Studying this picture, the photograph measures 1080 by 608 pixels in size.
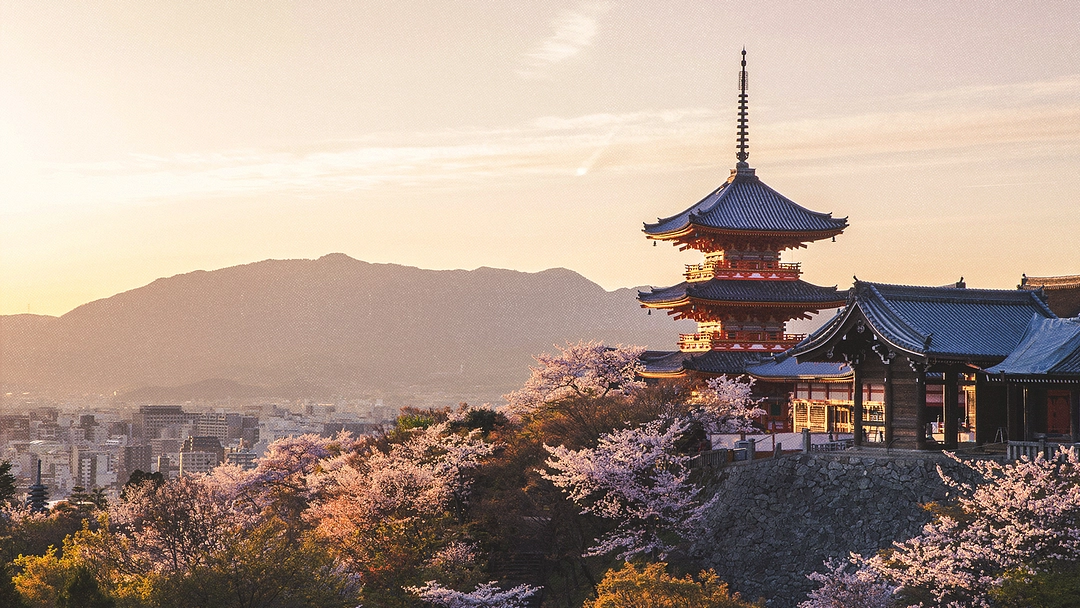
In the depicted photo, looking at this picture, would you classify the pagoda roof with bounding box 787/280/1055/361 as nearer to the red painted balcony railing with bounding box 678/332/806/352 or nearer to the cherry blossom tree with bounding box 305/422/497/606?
the cherry blossom tree with bounding box 305/422/497/606

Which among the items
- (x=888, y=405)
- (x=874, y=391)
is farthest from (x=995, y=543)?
(x=874, y=391)

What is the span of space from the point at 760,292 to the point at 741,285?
3.01ft

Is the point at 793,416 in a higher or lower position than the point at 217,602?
higher

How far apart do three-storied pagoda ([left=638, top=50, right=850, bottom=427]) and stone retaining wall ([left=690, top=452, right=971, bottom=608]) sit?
52.4ft

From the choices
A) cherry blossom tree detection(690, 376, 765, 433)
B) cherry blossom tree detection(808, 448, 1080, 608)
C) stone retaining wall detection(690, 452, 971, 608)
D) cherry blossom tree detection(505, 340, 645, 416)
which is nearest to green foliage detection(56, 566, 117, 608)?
stone retaining wall detection(690, 452, 971, 608)

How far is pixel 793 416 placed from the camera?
49969 mm

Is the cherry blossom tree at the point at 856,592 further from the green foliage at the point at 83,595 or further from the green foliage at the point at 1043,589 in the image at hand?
Answer: the green foliage at the point at 83,595

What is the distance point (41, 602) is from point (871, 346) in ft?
85.6

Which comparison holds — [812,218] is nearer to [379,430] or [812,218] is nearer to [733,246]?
[733,246]

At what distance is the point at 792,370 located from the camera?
49188 mm

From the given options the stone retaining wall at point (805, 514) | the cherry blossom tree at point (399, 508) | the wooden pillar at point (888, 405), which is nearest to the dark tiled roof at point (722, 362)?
the cherry blossom tree at point (399, 508)

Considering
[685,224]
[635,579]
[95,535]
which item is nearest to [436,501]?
[95,535]

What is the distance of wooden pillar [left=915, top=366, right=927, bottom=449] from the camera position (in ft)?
107

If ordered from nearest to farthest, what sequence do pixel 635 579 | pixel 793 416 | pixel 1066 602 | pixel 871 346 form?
pixel 1066 602 < pixel 635 579 < pixel 871 346 < pixel 793 416
